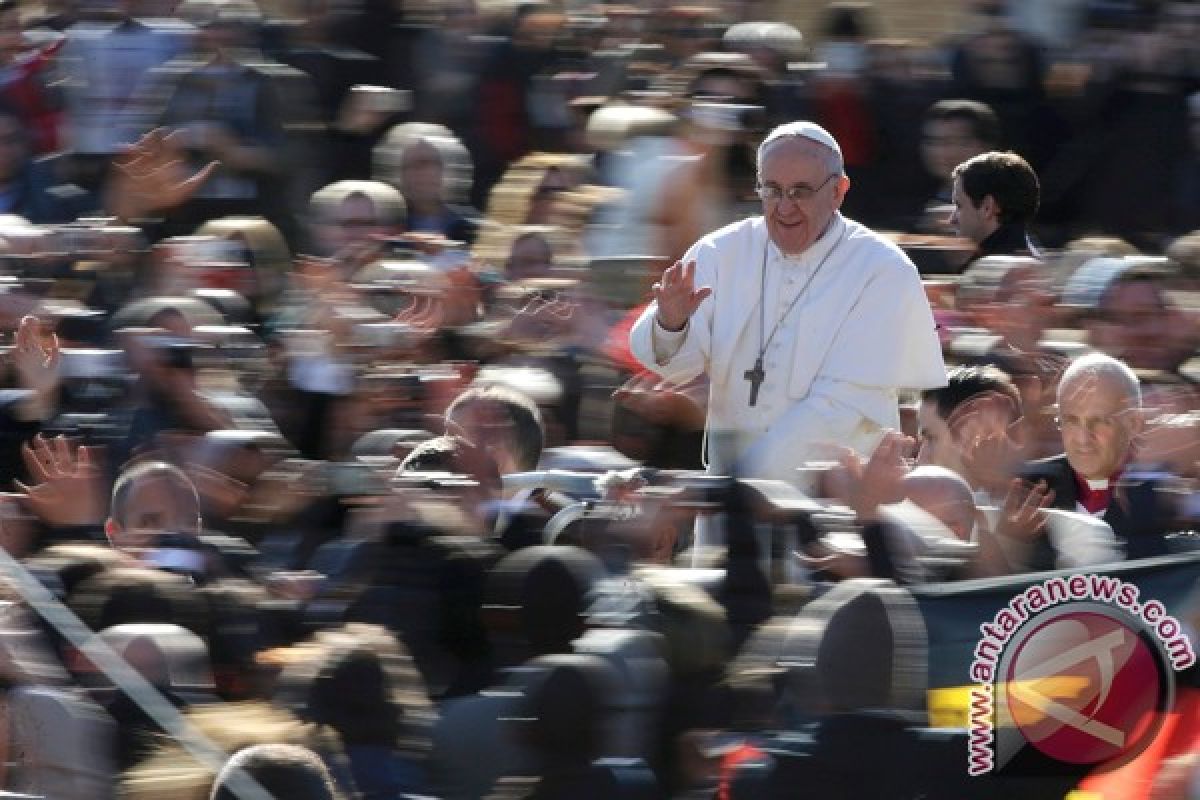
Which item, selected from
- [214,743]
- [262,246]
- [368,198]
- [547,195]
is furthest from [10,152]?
[214,743]

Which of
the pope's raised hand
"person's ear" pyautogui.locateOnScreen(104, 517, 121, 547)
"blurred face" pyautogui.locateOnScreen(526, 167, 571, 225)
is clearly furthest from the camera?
"blurred face" pyautogui.locateOnScreen(526, 167, 571, 225)

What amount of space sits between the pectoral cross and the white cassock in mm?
10

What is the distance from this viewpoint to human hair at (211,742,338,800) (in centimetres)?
414

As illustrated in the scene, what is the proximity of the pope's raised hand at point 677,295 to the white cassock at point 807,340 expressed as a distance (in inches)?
2.0

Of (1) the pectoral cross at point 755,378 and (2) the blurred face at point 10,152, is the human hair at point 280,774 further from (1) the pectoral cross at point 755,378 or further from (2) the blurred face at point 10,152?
(2) the blurred face at point 10,152

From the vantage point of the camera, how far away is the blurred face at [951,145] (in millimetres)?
8695

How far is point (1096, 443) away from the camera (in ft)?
18.1

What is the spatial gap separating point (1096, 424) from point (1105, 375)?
0.11 m

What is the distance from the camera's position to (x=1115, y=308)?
6.77 meters

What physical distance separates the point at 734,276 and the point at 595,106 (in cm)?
288

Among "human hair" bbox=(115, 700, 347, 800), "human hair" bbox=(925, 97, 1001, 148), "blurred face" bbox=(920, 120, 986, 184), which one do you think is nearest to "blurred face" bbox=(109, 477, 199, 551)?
"human hair" bbox=(115, 700, 347, 800)

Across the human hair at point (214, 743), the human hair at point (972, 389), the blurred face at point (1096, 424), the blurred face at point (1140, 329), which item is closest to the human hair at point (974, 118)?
the blurred face at point (1140, 329)

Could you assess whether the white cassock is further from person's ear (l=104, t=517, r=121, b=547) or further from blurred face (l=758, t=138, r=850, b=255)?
person's ear (l=104, t=517, r=121, b=547)

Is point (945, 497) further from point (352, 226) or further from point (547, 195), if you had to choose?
point (547, 195)
